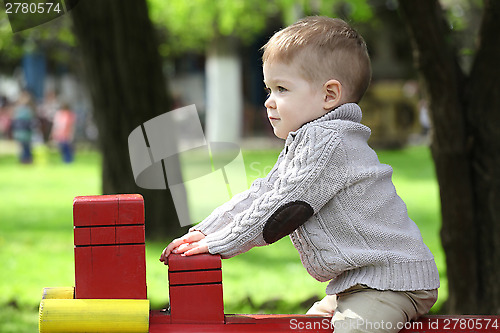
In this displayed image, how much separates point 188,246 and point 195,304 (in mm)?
179

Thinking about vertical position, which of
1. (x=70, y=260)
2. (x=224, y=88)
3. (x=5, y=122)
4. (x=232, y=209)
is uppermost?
(x=224, y=88)

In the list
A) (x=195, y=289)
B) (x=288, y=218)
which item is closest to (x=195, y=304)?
(x=195, y=289)

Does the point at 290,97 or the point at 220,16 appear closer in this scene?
the point at 290,97

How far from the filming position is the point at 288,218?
2111mm

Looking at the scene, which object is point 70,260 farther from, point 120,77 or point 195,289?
point 195,289

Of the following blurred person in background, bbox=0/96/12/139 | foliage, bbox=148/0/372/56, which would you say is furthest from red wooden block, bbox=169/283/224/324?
blurred person in background, bbox=0/96/12/139

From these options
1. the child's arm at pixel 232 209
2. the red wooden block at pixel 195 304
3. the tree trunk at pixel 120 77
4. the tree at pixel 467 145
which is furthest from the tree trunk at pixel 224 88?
the red wooden block at pixel 195 304

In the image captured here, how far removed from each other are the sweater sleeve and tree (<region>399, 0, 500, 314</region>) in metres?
1.64

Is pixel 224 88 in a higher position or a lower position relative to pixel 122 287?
higher

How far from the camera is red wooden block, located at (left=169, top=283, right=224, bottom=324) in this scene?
2.13 m

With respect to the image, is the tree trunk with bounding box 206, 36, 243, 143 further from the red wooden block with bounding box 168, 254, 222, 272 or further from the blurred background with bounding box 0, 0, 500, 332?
the red wooden block with bounding box 168, 254, 222, 272

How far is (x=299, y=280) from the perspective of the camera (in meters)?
6.01

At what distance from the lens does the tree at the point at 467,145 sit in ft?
11.5

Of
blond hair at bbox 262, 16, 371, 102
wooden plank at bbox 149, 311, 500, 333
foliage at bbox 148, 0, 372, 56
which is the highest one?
foliage at bbox 148, 0, 372, 56
